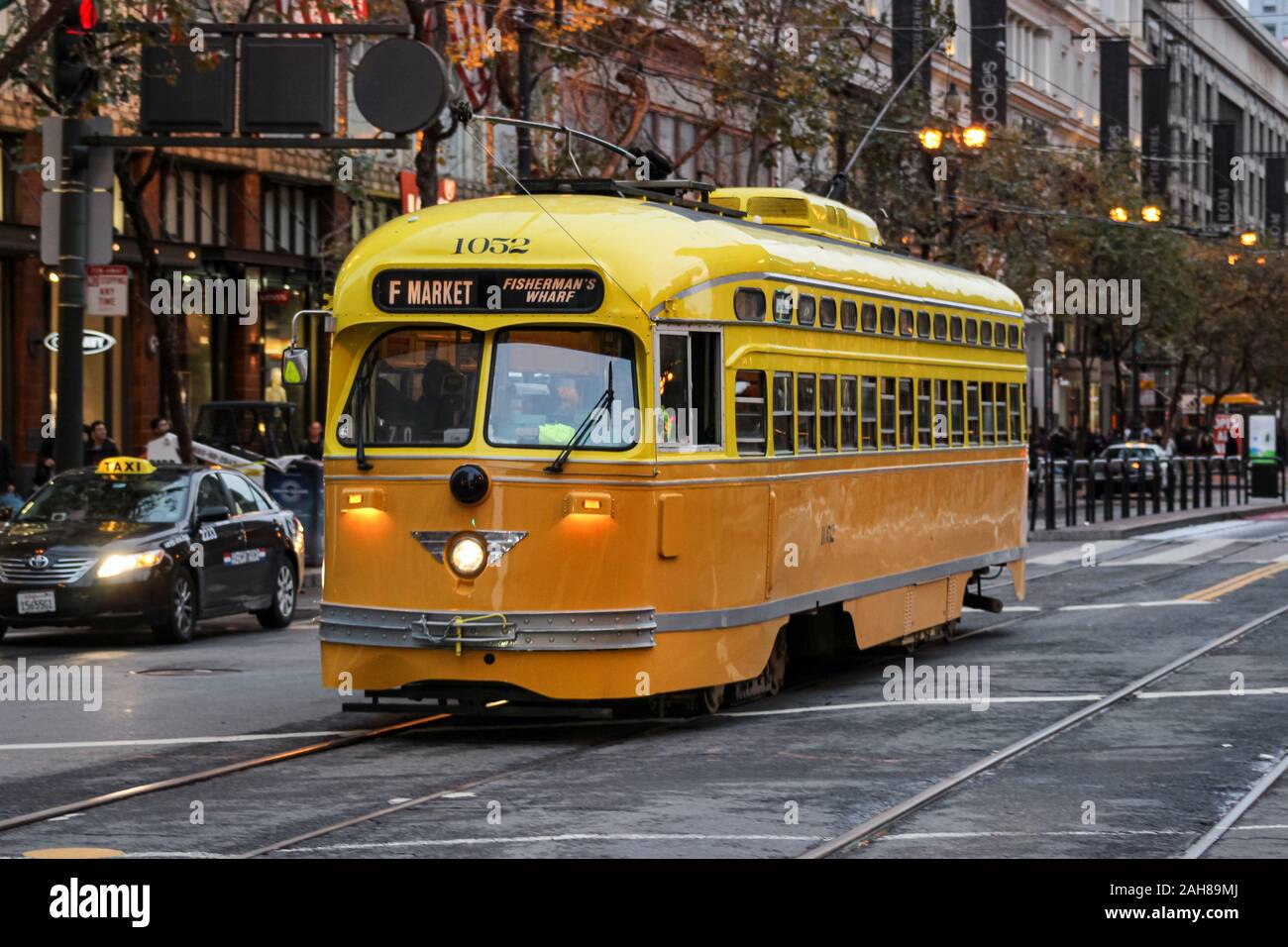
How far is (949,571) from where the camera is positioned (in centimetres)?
1848

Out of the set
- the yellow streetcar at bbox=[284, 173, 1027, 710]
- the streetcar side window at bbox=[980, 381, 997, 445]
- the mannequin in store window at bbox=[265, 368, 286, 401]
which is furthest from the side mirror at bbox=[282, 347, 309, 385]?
the mannequin in store window at bbox=[265, 368, 286, 401]

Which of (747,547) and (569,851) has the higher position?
(747,547)

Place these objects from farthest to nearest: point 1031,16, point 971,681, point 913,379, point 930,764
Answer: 1. point 1031,16
2. point 913,379
3. point 971,681
4. point 930,764

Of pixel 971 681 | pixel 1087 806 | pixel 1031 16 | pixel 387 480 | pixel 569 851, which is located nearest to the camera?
pixel 569 851

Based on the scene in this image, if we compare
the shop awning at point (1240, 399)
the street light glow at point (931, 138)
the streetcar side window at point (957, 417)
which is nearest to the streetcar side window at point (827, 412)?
the streetcar side window at point (957, 417)

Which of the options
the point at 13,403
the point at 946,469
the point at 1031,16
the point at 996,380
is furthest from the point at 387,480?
the point at 1031,16

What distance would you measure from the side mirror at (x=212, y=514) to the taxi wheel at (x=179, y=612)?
0.72 metres

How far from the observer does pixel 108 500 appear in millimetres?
20781

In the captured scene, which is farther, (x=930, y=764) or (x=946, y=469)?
(x=946, y=469)

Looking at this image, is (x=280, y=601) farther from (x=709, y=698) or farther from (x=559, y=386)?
(x=559, y=386)

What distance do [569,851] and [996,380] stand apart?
11534mm

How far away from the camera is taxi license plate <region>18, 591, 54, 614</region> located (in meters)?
19.4

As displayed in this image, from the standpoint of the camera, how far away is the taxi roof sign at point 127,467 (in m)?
21.2
